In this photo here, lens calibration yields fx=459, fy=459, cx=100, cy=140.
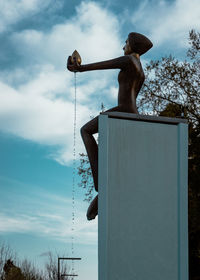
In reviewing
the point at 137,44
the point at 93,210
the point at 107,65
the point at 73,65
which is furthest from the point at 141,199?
the point at 137,44

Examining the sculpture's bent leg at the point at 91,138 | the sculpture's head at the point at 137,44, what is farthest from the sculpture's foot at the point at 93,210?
the sculpture's head at the point at 137,44

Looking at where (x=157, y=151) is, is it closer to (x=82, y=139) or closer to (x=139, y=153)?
(x=139, y=153)

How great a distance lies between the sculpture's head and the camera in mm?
6504

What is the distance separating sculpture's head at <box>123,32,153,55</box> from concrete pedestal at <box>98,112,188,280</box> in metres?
1.47

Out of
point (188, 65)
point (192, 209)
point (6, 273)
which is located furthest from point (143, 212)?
point (6, 273)

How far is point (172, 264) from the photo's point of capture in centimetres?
520

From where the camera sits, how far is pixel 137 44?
6.50 metres

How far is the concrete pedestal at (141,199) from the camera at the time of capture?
5.01 metres

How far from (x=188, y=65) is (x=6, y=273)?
1211 cm

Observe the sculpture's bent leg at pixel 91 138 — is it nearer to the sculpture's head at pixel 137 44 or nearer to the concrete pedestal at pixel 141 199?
the concrete pedestal at pixel 141 199

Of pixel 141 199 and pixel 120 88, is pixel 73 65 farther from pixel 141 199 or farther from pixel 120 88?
pixel 141 199

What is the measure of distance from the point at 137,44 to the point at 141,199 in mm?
2413

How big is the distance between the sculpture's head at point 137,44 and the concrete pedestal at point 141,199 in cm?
147

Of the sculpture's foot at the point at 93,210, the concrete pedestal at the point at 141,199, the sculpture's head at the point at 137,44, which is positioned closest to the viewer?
the concrete pedestal at the point at 141,199
